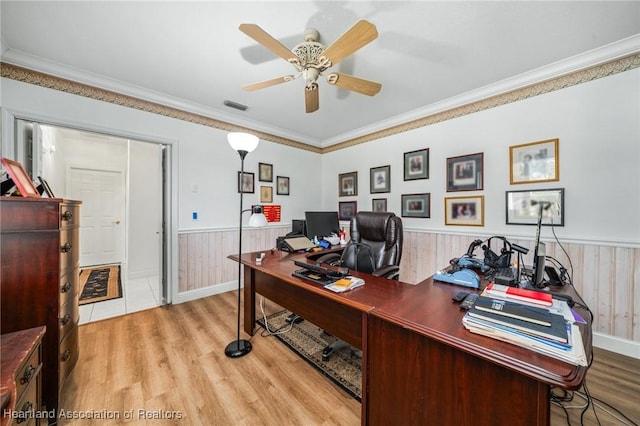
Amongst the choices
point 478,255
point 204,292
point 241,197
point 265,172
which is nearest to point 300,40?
point 241,197

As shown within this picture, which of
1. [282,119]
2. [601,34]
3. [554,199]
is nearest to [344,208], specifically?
[282,119]

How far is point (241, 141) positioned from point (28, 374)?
1.63 meters

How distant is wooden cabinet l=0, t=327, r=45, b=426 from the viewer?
0.74m

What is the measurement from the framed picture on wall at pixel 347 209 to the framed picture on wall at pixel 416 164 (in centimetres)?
104

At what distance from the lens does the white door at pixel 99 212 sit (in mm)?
4473

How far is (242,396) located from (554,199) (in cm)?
312

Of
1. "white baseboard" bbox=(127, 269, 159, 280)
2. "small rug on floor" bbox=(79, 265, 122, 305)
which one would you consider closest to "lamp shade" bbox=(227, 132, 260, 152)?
"small rug on floor" bbox=(79, 265, 122, 305)

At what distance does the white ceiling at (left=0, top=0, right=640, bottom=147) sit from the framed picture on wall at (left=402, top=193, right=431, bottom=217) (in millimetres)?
1229

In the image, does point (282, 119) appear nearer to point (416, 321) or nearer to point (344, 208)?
point (344, 208)

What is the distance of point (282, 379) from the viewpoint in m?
1.67

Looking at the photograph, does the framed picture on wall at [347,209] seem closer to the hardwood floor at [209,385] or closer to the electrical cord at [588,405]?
the hardwood floor at [209,385]

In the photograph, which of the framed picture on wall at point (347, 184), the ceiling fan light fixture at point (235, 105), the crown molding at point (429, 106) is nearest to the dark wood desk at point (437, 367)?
the crown molding at point (429, 106)

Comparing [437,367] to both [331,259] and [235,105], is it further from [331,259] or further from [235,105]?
[235,105]

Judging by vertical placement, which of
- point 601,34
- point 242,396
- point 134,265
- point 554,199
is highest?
point 601,34
